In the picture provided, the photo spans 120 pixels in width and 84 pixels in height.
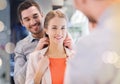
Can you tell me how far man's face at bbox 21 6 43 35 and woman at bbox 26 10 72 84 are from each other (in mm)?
50

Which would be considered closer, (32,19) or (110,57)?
(110,57)

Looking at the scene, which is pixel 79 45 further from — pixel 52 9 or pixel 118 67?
pixel 52 9

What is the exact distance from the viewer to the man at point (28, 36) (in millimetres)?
1612

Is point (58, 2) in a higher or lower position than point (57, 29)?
higher

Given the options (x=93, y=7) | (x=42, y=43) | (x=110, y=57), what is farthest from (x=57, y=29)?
(x=110, y=57)

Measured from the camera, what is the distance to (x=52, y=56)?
1576 millimetres

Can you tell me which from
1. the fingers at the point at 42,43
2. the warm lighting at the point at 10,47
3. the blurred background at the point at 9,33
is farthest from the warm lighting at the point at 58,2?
the warm lighting at the point at 10,47

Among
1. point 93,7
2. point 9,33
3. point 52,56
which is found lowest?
point 52,56

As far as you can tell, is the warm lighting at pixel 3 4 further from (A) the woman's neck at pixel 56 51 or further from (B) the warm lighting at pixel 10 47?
(A) the woman's neck at pixel 56 51

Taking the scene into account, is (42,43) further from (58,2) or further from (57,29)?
(58,2)

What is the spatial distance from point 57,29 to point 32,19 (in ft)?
0.52

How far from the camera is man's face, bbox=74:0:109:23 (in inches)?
55.3

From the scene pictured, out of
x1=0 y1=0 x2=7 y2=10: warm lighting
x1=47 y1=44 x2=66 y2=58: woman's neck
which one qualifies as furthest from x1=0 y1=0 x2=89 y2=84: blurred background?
x1=47 y1=44 x2=66 y2=58: woman's neck

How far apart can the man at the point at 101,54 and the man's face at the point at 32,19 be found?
1.13 feet
